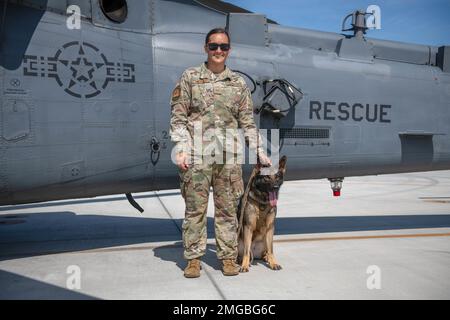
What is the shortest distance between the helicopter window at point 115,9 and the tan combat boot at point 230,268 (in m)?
3.01

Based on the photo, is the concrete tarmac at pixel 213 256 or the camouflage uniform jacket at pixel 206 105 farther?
the camouflage uniform jacket at pixel 206 105

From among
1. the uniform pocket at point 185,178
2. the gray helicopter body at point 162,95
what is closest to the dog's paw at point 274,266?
the uniform pocket at point 185,178

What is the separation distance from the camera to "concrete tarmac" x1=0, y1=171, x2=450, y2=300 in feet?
12.6

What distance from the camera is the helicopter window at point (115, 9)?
485cm

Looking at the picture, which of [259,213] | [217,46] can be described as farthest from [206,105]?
[259,213]

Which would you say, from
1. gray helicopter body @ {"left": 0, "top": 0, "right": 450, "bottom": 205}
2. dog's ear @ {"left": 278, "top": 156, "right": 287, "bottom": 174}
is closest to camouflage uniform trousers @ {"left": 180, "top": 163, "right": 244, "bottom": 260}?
dog's ear @ {"left": 278, "top": 156, "right": 287, "bottom": 174}

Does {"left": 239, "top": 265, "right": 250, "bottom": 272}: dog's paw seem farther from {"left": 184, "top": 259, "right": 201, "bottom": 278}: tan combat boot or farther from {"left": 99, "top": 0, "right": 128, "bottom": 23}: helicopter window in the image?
{"left": 99, "top": 0, "right": 128, "bottom": 23}: helicopter window

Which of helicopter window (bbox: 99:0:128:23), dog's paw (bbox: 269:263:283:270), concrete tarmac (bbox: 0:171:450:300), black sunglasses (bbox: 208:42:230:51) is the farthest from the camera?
helicopter window (bbox: 99:0:128:23)

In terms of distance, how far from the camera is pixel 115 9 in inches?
195

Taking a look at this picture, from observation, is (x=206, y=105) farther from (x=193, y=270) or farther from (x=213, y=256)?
(x=213, y=256)

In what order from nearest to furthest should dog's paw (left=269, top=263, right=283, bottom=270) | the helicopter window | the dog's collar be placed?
the dog's collar, dog's paw (left=269, top=263, right=283, bottom=270), the helicopter window

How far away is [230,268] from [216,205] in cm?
65

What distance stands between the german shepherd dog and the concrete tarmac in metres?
0.20

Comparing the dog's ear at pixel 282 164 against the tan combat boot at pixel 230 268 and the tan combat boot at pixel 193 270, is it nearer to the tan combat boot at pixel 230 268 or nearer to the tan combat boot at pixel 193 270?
the tan combat boot at pixel 230 268
